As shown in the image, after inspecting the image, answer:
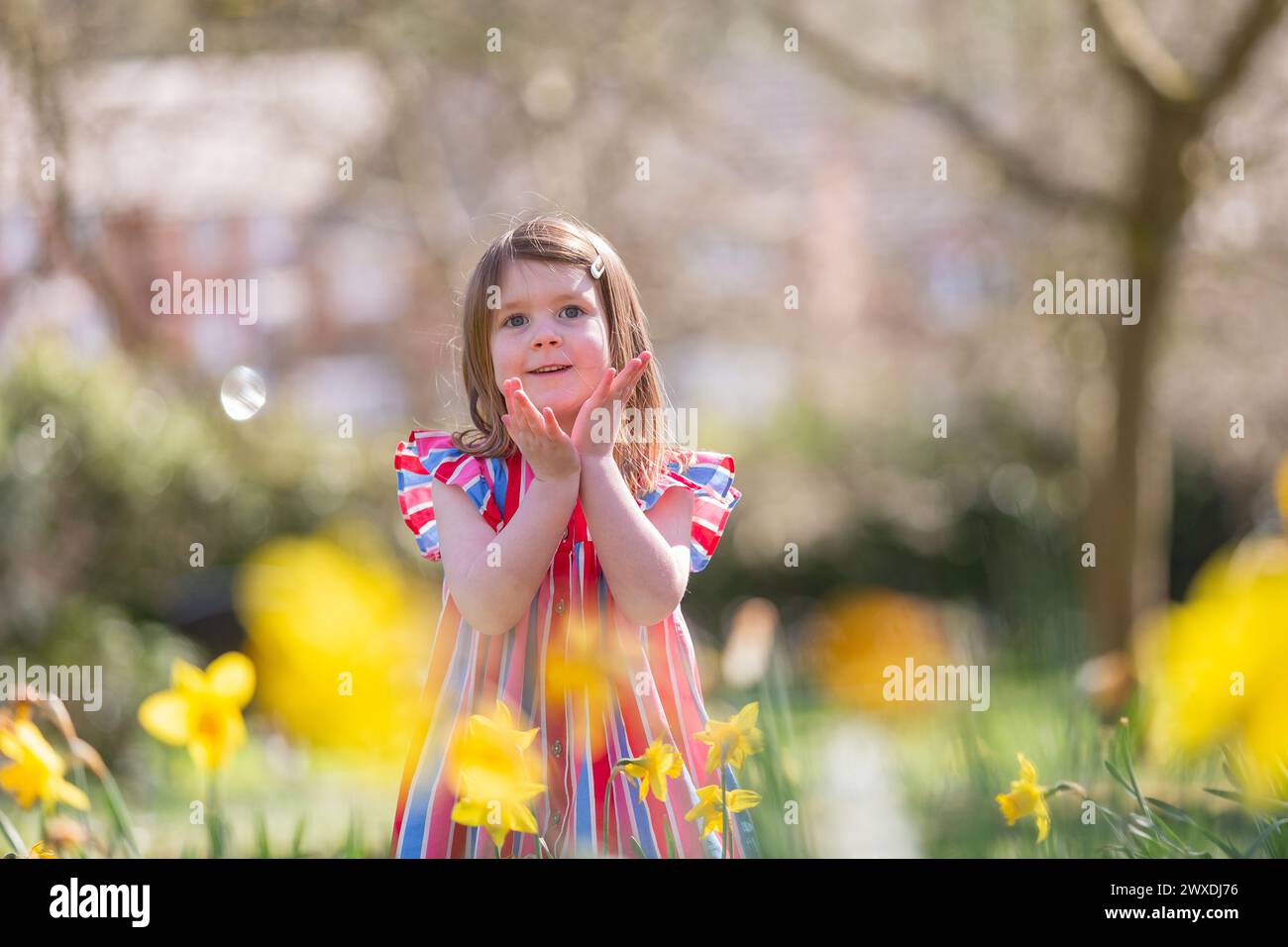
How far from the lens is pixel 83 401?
4.10 metres

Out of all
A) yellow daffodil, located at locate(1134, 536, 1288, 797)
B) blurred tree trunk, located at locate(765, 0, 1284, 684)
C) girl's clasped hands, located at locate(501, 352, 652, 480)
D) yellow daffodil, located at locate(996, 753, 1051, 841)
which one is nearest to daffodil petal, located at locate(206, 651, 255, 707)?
girl's clasped hands, located at locate(501, 352, 652, 480)

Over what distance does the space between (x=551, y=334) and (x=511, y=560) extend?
31cm

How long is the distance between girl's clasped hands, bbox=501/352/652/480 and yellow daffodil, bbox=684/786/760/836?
0.47 meters

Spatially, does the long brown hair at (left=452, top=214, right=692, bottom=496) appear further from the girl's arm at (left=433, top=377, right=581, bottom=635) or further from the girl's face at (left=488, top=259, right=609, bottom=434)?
the girl's arm at (left=433, top=377, right=581, bottom=635)

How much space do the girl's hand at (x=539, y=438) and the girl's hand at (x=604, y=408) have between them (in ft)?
0.08

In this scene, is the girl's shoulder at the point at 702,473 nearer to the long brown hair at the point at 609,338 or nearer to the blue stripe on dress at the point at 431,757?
the long brown hair at the point at 609,338

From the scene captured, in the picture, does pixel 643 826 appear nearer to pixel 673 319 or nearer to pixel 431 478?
pixel 431 478

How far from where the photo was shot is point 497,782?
158 centimetres

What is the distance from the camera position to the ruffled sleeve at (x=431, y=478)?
1.72 meters

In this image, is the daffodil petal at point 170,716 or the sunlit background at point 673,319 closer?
the daffodil petal at point 170,716

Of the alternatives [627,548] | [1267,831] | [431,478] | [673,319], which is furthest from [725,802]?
[673,319]

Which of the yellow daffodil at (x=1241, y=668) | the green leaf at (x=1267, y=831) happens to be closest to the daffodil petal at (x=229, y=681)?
the yellow daffodil at (x=1241, y=668)
